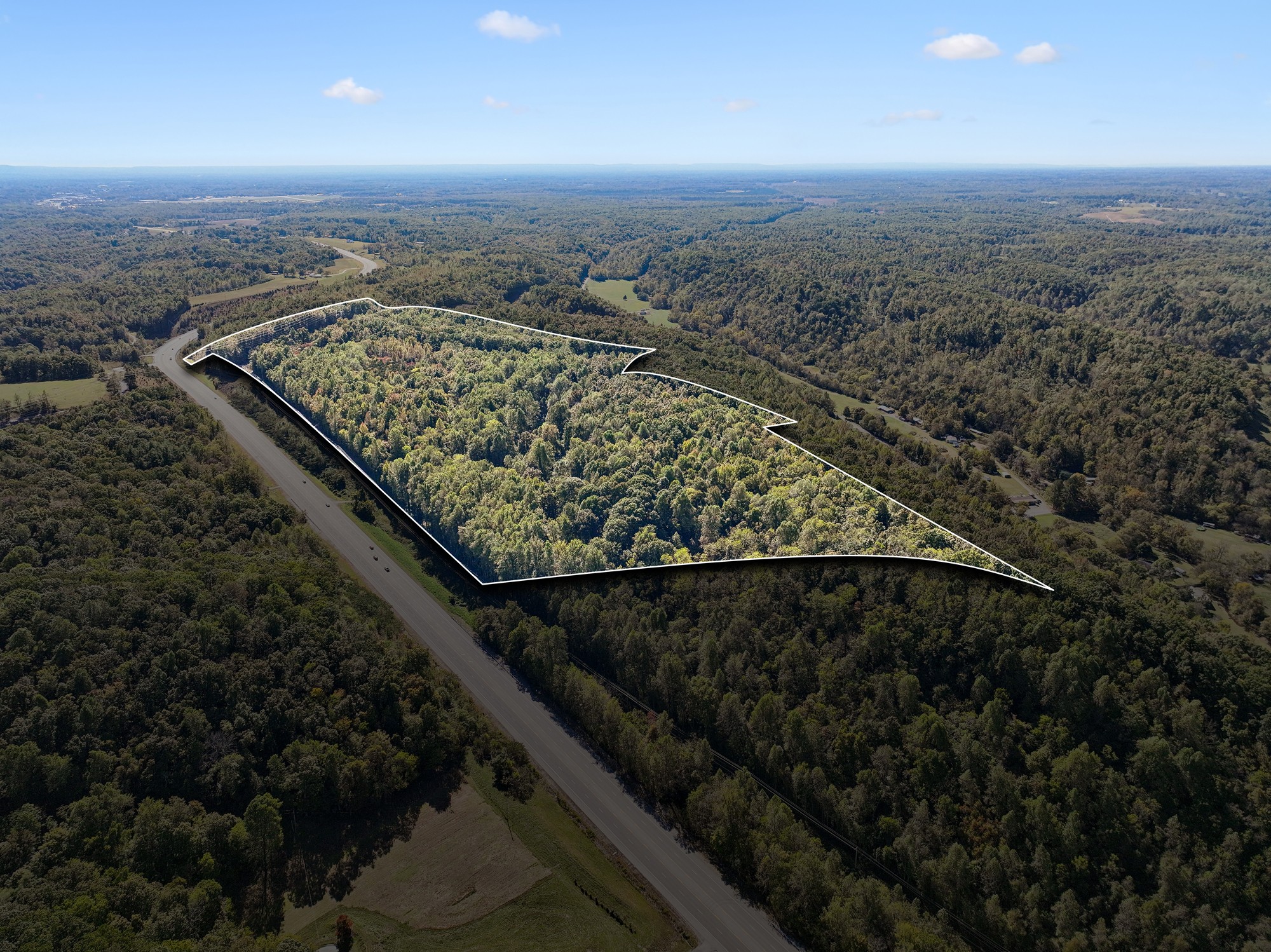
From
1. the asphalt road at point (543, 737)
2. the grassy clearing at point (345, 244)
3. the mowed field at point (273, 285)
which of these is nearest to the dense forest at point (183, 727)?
the asphalt road at point (543, 737)

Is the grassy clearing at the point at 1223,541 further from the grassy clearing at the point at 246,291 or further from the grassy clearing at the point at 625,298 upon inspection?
the grassy clearing at the point at 246,291

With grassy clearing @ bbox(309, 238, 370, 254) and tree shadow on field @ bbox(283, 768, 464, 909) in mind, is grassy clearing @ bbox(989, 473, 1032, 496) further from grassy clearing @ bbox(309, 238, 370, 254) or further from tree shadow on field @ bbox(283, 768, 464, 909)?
grassy clearing @ bbox(309, 238, 370, 254)

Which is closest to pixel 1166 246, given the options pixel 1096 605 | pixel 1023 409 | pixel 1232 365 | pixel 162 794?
pixel 1232 365

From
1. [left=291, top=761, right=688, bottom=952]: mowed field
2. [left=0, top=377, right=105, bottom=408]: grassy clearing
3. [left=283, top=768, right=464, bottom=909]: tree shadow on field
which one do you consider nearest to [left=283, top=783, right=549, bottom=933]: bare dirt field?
[left=291, top=761, right=688, bottom=952]: mowed field

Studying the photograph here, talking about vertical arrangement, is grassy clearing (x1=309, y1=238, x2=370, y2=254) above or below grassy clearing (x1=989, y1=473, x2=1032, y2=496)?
above

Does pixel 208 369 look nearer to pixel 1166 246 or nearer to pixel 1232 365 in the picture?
pixel 1232 365

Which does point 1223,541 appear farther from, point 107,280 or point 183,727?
point 107,280

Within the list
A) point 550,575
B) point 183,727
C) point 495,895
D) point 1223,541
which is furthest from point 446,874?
point 1223,541
